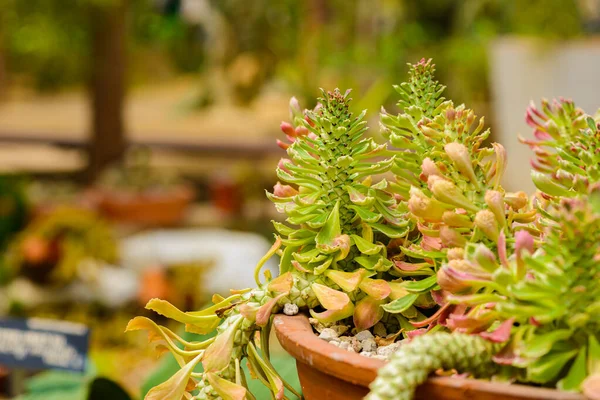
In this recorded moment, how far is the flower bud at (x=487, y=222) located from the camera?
365mm

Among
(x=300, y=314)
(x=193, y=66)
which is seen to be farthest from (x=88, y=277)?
(x=193, y=66)

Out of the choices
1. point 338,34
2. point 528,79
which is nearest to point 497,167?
point 528,79

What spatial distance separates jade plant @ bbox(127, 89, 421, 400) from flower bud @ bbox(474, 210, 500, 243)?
0.06m

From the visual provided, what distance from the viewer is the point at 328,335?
15.6 inches

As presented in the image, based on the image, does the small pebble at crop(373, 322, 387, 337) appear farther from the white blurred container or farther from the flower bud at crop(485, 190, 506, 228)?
the white blurred container

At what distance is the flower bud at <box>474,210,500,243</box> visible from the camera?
0.36m

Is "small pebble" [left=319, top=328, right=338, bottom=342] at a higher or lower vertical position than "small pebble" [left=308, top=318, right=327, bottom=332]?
higher

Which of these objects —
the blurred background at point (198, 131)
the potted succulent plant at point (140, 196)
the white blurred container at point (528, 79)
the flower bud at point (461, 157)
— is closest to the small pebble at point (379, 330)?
the flower bud at point (461, 157)

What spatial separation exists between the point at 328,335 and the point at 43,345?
635 mm

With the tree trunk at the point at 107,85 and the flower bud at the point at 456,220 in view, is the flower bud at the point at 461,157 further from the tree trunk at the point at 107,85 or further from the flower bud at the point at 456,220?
the tree trunk at the point at 107,85

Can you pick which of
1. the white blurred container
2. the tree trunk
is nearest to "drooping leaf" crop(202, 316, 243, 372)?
the white blurred container

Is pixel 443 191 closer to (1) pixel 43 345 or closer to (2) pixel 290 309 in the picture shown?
(2) pixel 290 309

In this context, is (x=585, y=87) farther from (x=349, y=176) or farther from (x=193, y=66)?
(x=193, y=66)

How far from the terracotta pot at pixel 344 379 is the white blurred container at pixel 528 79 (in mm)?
2379
